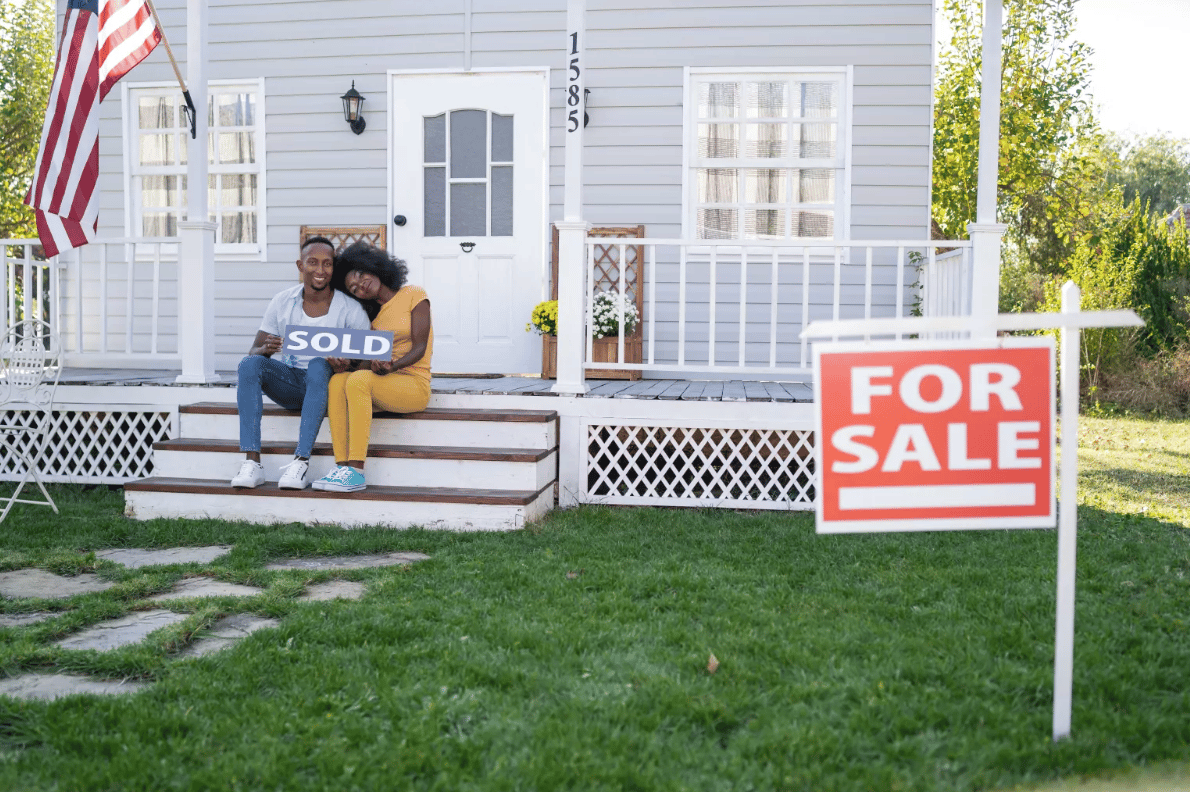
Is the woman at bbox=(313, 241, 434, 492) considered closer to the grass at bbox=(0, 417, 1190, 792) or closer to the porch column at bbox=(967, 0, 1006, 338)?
the grass at bbox=(0, 417, 1190, 792)

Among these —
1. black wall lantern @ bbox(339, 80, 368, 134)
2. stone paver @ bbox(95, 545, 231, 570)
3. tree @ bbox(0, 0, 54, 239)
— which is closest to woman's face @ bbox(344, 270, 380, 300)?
stone paver @ bbox(95, 545, 231, 570)

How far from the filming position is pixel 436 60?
6.64 meters

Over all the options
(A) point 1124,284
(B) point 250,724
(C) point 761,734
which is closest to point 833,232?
(C) point 761,734

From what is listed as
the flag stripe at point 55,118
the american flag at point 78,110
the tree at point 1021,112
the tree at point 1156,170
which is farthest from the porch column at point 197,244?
the tree at point 1156,170

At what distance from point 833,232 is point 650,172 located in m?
1.33

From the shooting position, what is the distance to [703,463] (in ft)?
16.4

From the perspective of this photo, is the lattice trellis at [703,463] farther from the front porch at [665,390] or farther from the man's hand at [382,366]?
the man's hand at [382,366]

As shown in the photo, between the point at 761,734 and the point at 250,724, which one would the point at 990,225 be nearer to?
the point at 761,734

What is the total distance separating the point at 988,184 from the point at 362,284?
3.20m

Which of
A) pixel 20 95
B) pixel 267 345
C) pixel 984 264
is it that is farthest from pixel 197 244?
pixel 20 95

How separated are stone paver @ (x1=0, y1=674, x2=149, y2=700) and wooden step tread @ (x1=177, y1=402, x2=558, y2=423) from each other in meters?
2.39

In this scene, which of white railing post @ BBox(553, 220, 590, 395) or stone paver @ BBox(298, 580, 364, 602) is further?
white railing post @ BBox(553, 220, 590, 395)

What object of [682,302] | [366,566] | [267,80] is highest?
[267,80]

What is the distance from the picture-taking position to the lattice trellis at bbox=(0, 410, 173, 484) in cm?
545
